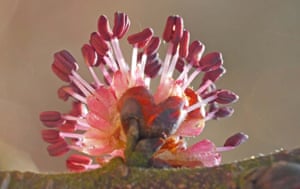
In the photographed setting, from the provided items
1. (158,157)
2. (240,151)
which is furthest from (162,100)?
(240,151)

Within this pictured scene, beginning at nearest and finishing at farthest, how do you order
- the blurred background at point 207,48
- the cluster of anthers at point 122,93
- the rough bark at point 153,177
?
the rough bark at point 153,177, the cluster of anthers at point 122,93, the blurred background at point 207,48

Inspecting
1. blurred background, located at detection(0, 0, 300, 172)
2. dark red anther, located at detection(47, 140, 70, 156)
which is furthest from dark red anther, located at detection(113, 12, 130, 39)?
blurred background, located at detection(0, 0, 300, 172)

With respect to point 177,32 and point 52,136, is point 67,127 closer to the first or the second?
point 52,136

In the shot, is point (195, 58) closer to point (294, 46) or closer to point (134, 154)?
point (134, 154)

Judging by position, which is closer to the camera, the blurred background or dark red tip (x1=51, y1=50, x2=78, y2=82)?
dark red tip (x1=51, y1=50, x2=78, y2=82)

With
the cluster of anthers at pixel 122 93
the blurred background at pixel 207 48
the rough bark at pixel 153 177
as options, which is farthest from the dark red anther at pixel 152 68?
the blurred background at pixel 207 48

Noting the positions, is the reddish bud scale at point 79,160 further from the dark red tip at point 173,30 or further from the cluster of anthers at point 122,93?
the dark red tip at point 173,30

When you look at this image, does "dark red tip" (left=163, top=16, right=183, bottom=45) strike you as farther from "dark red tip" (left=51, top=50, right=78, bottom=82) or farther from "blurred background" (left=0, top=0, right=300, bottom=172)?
"blurred background" (left=0, top=0, right=300, bottom=172)

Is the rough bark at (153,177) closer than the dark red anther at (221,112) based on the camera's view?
Yes
